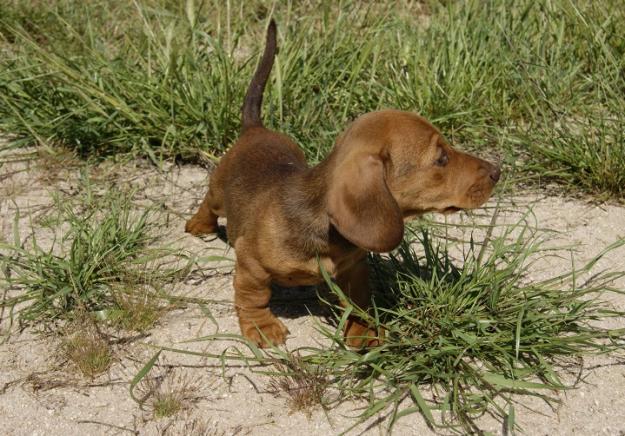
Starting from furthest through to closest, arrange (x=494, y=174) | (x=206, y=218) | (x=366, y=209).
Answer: (x=206, y=218), (x=494, y=174), (x=366, y=209)

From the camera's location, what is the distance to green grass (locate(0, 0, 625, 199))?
503 cm

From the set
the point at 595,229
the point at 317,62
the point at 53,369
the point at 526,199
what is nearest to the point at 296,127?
the point at 317,62

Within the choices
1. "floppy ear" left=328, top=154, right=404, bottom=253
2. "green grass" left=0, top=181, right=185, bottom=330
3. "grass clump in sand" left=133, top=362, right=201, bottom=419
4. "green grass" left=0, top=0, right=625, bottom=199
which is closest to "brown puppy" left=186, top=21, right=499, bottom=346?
"floppy ear" left=328, top=154, right=404, bottom=253

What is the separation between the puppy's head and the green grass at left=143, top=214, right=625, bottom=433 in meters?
0.38

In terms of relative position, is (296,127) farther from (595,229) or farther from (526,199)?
(595,229)

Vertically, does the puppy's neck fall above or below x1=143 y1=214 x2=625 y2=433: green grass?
above

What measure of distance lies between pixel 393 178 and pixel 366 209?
0.34 metres

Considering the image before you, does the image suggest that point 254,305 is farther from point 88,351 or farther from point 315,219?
point 88,351

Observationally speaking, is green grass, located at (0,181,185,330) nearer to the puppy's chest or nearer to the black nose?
the puppy's chest

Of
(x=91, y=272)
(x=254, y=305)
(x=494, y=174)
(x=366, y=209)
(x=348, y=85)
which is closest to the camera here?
(x=366, y=209)

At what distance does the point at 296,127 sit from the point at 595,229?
1778 millimetres

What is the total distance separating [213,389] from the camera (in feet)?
11.6

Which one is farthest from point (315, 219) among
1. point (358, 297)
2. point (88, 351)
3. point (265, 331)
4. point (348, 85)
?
point (348, 85)

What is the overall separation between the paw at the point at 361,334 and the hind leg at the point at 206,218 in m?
1.00
